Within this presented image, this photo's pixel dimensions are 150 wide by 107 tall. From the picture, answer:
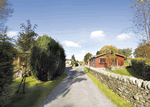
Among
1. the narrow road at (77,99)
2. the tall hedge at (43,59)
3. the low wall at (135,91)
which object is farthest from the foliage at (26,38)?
the low wall at (135,91)

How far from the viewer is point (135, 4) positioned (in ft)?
20.4

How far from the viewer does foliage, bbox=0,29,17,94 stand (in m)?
4.12

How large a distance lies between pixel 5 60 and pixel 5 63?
0.20 meters

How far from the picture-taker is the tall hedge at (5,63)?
162 inches

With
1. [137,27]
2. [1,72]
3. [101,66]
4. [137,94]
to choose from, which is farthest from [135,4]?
[101,66]

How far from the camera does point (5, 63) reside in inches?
166

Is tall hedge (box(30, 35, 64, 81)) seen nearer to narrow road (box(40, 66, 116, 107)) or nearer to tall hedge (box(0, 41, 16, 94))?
narrow road (box(40, 66, 116, 107))

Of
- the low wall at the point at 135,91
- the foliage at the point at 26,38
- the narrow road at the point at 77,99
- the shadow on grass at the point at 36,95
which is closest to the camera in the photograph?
the low wall at the point at 135,91

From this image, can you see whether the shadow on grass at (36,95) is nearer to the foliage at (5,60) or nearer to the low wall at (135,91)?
the foliage at (5,60)

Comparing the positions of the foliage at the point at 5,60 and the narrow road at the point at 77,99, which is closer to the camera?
the foliage at the point at 5,60

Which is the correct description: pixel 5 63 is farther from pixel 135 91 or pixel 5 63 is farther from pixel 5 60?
pixel 135 91

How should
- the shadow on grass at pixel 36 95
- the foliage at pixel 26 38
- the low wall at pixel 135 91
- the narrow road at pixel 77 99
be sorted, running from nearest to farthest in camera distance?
the low wall at pixel 135 91 → the narrow road at pixel 77 99 → the shadow on grass at pixel 36 95 → the foliage at pixel 26 38

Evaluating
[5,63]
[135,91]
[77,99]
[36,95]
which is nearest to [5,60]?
[5,63]

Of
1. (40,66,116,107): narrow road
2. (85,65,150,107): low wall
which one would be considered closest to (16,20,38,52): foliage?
(40,66,116,107): narrow road
